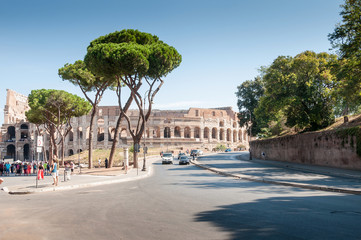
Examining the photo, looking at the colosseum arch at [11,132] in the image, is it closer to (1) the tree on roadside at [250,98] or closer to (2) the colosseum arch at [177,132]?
(2) the colosseum arch at [177,132]

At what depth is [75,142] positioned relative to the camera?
76.9 meters

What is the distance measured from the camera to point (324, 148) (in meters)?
25.6

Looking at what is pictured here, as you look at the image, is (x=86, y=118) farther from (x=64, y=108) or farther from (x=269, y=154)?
(x=269, y=154)

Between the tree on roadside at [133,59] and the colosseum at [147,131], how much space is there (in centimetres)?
4298

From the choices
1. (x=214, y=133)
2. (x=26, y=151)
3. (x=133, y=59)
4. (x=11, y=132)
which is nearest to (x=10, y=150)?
(x=26, y=151)

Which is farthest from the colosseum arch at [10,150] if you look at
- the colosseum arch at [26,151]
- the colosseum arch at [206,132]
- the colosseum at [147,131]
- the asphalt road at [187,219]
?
the asphalt road at [187,219]

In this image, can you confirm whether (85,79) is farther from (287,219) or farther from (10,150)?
(10,150)

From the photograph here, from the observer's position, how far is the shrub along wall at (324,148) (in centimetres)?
2170

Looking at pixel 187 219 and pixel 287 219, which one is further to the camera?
pixel 187 219

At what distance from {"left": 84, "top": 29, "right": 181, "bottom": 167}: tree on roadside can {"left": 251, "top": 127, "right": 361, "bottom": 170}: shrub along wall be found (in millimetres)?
15149

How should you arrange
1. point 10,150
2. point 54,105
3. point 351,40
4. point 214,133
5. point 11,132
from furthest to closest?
point 11,132, point 214,133, point 10,150, point 54,105, point 351,40

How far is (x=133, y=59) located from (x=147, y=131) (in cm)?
5338

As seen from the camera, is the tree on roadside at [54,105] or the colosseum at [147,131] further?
the colosseum at [147,131]

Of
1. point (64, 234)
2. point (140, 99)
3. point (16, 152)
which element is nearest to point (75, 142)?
point (16, 152)
